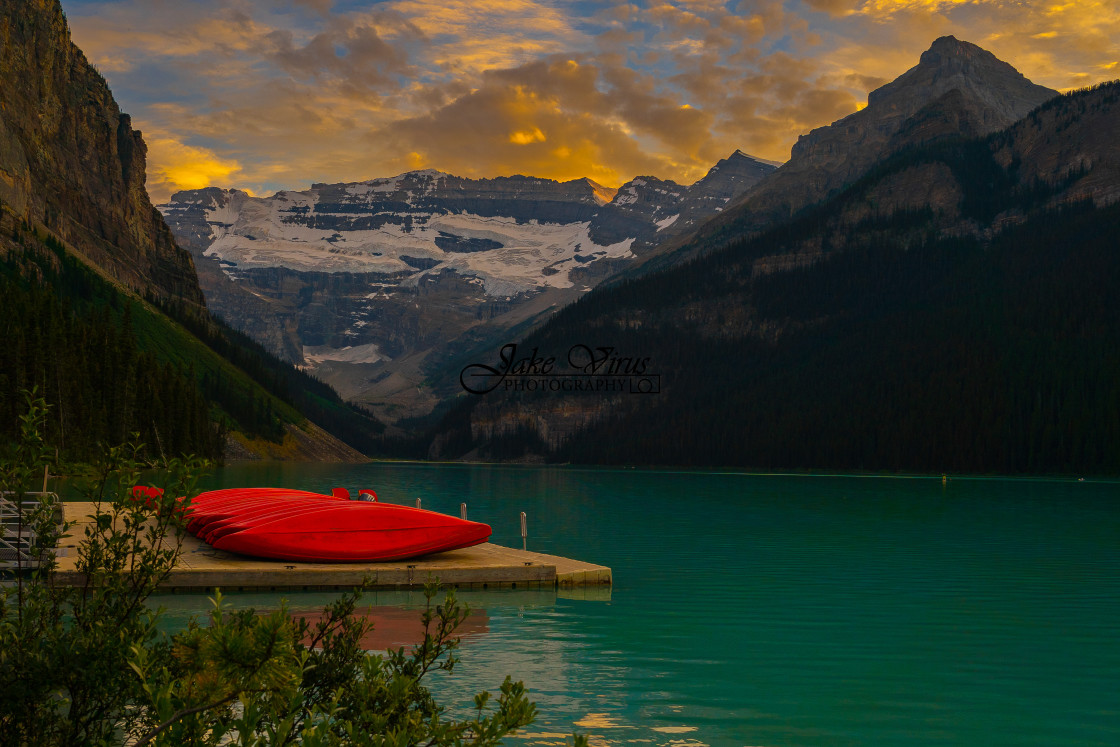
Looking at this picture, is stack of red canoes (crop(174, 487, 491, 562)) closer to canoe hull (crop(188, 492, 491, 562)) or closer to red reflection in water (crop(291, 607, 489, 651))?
canoe hull (crop(188, 492, 491, 562))

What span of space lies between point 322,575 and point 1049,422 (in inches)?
7469

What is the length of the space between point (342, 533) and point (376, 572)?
9.42 feet

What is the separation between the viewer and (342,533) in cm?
3522

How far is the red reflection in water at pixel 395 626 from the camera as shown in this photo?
23.5m

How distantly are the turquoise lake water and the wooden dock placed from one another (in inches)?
35.3

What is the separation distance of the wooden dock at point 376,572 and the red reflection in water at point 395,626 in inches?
92.3

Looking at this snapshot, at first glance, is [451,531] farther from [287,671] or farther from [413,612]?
[287,671]

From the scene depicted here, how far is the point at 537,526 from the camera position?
65.6 m

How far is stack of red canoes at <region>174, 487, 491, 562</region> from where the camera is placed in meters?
34.7

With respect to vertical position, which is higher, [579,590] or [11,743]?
→ [11,743]

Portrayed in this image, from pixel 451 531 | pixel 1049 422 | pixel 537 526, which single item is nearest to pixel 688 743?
pixel 451 531

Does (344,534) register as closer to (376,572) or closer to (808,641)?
(376,572)

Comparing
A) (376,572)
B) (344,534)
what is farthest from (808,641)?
(344,534)

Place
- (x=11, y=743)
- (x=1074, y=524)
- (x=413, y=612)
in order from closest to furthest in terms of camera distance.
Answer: (x=11, y=743) < (x=413, y=612) < (x=1074, y=524)
